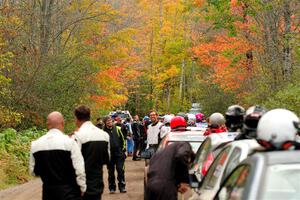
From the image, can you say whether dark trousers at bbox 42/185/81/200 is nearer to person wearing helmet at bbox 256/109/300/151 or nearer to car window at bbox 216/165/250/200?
car window at bbox 216/165/250/200

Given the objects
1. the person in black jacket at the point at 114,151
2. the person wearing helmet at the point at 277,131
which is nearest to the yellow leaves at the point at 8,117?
the person in black jacket at the point at 114,151

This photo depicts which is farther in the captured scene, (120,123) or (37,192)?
(120,123)

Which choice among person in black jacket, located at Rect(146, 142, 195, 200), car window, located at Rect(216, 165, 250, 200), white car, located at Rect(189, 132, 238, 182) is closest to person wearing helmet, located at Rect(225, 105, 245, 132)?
white car, located at Rect(189, 132, 238, 182)

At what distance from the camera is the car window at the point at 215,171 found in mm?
8180

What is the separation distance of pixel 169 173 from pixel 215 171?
54 cm

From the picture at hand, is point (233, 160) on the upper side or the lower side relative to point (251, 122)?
lower

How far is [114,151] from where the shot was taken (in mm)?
16781

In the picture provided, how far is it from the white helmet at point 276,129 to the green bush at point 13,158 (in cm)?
1223

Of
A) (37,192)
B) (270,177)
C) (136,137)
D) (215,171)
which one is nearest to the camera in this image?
(270,177)

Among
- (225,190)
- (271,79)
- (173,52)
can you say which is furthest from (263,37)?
(173,52)

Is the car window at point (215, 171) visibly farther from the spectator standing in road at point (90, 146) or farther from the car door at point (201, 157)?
the spectator standing in road at point (90, 146)

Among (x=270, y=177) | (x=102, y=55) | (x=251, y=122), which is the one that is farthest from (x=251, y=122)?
(x=102, y=55)

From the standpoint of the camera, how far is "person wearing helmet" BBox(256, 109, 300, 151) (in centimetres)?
641

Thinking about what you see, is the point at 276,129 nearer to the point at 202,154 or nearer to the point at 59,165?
the point at 59,165
